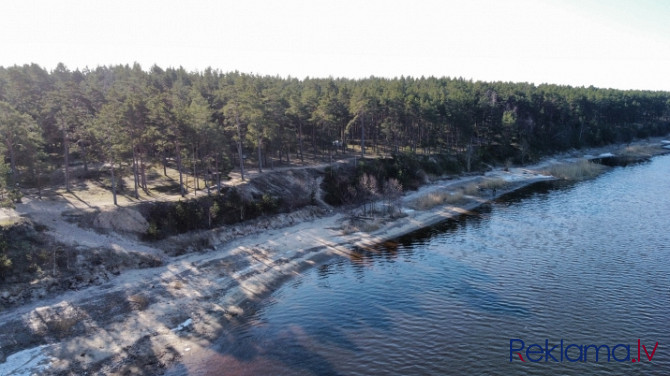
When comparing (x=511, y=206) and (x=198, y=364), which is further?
(x=511, y=206)

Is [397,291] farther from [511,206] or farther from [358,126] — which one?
[358,126]

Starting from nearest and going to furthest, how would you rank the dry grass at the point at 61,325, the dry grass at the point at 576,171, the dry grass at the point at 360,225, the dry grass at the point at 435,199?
the dry grass at the point at 61,325 < the dry grass at the point at 360,225 < the dry grass at the point at 435,199 < the dry grass at the point at 576,171

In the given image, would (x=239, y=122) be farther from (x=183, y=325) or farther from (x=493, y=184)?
(x=493, y=184)

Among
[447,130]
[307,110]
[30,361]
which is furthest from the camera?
[447,130]

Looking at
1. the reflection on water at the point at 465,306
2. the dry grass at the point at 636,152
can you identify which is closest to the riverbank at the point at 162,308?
the reflection on water at the point at 465,306

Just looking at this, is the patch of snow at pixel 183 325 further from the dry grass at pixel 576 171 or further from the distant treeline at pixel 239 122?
the dry grass at pixel 576 171

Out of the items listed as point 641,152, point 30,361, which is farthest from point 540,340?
point 641,152

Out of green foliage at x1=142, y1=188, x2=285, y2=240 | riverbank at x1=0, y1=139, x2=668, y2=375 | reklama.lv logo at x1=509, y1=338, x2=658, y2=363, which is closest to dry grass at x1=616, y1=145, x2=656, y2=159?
riverbank at x1=0, y1=139, x2=668, y2=375
